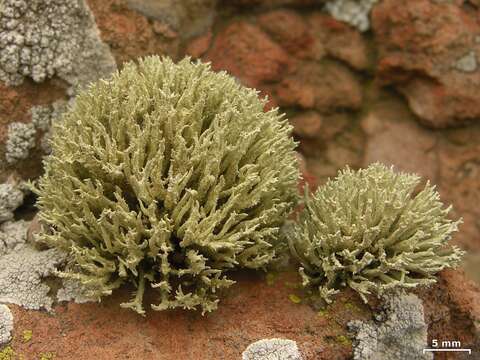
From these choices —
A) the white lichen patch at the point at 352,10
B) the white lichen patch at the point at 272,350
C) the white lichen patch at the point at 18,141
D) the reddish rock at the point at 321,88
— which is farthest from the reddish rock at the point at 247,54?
the white lichen patch at the point at 272,350

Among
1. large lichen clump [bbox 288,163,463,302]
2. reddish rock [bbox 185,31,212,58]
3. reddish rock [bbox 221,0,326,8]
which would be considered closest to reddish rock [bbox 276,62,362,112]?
reddish rock [bbox 221,0,326,8]

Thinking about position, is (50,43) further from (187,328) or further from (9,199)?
(187,328)

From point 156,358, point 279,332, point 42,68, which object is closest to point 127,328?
point 156,358

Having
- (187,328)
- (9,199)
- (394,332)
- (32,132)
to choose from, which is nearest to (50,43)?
(32,132)

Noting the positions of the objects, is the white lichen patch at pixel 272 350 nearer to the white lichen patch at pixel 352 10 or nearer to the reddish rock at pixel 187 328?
the reddish rock at pixel 187 328

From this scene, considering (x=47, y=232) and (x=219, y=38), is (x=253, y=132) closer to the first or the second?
(x=47, y=232)
